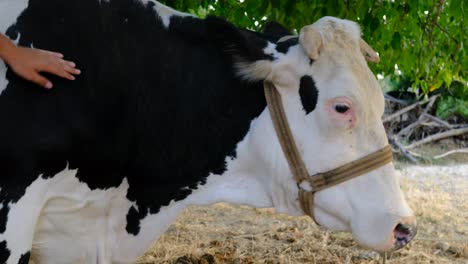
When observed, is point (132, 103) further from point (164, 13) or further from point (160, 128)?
point (164, 13)

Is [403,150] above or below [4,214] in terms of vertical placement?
above

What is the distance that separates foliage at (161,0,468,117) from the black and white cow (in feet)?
4.84

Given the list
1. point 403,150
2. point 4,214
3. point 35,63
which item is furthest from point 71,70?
point 403,150

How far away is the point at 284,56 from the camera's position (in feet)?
7.90

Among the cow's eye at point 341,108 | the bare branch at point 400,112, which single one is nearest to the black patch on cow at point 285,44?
the cow's eye at point 341,108

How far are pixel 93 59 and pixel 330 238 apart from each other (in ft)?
13.1

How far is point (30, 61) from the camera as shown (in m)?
2.20

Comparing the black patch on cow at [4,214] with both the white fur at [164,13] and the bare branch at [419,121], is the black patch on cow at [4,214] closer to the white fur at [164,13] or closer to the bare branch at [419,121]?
the white fur at [164,13]

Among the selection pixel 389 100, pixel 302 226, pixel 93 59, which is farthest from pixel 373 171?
pixel 389 100

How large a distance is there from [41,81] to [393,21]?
3329 mm

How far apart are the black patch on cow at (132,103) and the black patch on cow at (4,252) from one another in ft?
0.36

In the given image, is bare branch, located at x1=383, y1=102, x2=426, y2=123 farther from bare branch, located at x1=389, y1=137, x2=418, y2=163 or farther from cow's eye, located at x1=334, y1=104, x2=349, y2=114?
cow's eye, located at x1=334, y1=104, x2=349, y2=114

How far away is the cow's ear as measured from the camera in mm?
2363

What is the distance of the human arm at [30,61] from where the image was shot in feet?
7.22
